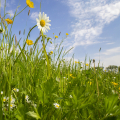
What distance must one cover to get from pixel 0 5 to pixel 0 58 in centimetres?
66

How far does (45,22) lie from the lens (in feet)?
3.84

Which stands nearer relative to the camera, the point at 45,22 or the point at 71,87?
the point at 71,87

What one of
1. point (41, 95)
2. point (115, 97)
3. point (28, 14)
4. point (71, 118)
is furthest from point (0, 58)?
point (115, 97)

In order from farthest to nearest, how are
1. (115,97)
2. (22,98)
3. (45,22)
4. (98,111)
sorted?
(45,22), (22,98), (98,111), (115,97)

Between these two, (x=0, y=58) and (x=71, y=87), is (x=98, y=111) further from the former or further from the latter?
(x=0, y=58)

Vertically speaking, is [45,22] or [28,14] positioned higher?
[28,14]

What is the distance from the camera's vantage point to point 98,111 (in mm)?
741

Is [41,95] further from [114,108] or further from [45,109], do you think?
[114,108]

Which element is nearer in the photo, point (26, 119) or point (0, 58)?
point (26, 119)

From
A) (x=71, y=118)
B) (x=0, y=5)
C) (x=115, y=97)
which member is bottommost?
(x=71, y=118)

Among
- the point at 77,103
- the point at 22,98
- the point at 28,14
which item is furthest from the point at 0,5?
the point at 77,103

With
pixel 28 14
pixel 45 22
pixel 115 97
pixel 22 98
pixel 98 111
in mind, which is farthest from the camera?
pixel 28 14

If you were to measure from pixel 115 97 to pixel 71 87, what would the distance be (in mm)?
226

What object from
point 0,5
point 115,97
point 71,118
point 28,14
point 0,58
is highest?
point 0,5
